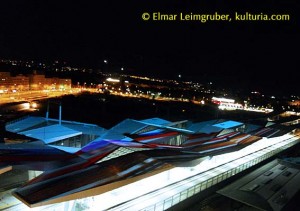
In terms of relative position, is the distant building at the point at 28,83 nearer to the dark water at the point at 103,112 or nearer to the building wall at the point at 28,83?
the building wall at the point at 28,83

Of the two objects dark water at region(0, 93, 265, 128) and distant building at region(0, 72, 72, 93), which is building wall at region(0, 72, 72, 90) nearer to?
distant building at region(0, 72, 72, 93)

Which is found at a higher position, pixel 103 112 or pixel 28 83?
pixel 28 83

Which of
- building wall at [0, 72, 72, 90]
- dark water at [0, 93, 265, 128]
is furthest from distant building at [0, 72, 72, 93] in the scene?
dark water at [0, 93, 265, 128]

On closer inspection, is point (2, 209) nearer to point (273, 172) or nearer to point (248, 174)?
point (248, 174)

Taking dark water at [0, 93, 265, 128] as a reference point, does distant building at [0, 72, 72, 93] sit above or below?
above

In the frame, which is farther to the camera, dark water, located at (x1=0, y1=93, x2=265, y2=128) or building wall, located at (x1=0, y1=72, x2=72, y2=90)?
building wall, located at (x1=0, y1=72, x2=72, y2=90)

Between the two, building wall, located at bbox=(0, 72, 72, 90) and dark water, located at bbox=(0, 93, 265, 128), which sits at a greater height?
building wall, located at bbox=(0, 72, 72, 90)

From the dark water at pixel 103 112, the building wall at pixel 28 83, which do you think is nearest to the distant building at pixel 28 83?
the building wall at pixel 28 83

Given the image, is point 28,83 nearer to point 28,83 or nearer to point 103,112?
point 28,83

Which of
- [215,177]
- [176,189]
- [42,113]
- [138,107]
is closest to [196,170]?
[215,177]

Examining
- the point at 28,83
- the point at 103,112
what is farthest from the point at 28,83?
the point at 103,112

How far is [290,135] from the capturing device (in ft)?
68.6

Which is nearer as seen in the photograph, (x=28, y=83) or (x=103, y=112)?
(x=103, y=112)

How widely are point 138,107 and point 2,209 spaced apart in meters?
31.3
